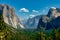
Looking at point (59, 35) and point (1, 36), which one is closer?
point (1, 36)

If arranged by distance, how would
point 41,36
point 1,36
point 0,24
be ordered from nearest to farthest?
point 1,36 → point 0,24 → point 41,36

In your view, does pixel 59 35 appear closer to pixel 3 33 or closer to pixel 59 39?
pixel 59 39

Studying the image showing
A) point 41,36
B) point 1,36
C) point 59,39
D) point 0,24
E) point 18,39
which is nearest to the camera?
point 1,36

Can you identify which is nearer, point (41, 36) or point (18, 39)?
point (41, 36)

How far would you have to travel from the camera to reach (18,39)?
18675cm

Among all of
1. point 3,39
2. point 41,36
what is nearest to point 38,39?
point 41,36

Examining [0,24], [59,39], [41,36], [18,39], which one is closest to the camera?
[0,24]

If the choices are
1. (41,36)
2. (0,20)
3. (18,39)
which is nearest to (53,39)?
(41,36)

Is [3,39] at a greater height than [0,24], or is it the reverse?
[0,24]

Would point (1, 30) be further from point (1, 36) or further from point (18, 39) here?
point (18, 39)

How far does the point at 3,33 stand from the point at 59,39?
85103mm

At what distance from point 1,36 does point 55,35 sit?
86535 millimetres

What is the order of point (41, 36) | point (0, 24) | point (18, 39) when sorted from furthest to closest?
point (18, 39), point (41, 36), point (0, 24)

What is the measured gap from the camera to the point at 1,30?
54219 millimetres
